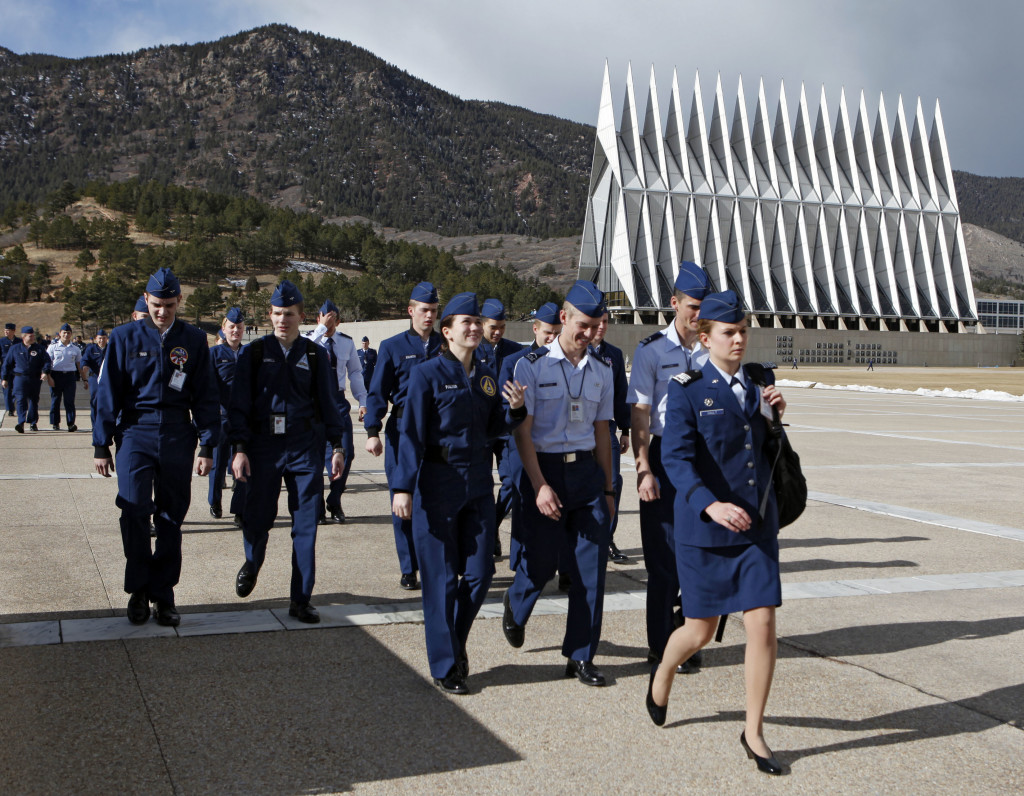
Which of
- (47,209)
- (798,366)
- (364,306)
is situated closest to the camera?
(798,366)

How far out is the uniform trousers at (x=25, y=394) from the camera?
1758 cm

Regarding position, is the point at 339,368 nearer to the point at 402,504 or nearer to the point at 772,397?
the point at 402,504

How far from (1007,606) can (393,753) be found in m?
4.13

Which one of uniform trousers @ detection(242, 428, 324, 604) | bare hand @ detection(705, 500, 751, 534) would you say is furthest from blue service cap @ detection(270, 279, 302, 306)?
bare hand @ detection(705, 500, 751, 534)

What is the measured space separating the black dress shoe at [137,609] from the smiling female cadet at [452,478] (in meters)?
1.76

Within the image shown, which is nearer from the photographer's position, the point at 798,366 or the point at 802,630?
the point at 802,630

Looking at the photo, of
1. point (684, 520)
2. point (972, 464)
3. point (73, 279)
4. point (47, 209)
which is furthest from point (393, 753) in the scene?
point (47, 209)

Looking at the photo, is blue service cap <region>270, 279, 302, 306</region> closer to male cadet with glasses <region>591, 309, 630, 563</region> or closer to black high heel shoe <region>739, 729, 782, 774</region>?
male cadet with glasses <region>591, 309, 630, 563</region>

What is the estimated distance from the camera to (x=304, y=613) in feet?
16.6

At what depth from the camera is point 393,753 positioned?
3387mm

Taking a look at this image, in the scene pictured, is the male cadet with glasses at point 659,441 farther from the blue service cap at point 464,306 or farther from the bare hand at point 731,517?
the bare hand at point 731,517

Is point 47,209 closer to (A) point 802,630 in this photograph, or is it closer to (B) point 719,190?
(B) point 719,190

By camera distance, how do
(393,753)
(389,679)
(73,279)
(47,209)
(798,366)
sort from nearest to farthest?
(393,753), (389,679), (798,366), (73,279), (47,209)

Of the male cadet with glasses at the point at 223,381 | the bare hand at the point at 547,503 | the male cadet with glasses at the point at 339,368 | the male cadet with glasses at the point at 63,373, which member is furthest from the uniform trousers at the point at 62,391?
the bare hand at the point at 547,503
